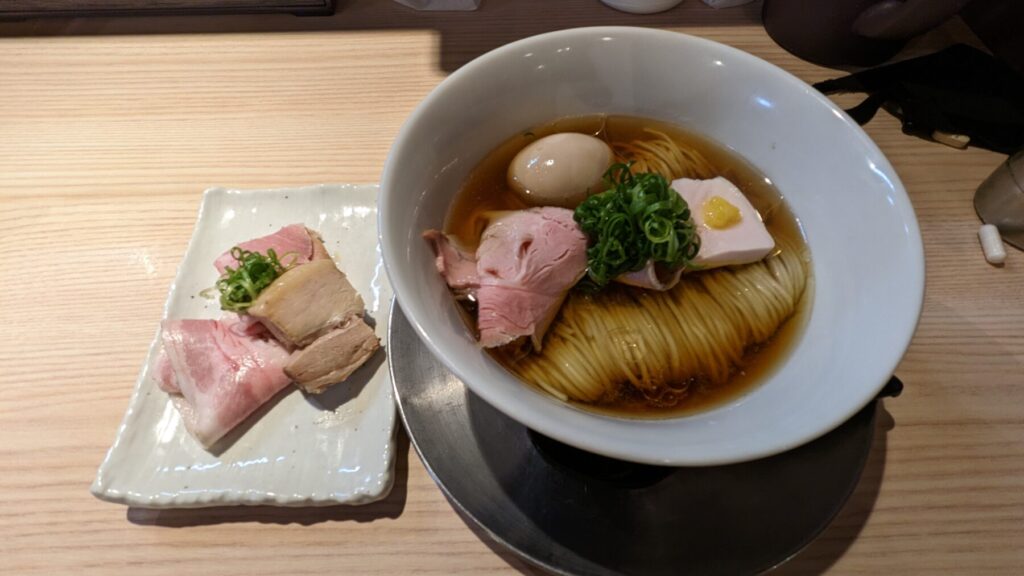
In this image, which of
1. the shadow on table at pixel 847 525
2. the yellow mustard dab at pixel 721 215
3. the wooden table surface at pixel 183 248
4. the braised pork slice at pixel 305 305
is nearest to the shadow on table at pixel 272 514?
the wooden table surface at pixel 183 248

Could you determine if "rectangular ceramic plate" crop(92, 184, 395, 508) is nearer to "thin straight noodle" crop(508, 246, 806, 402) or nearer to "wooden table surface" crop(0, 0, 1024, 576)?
"wooden table surface" crop(0, 0, 1024, 576)

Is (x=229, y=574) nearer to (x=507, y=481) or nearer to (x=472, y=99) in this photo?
(x=507, y=481)

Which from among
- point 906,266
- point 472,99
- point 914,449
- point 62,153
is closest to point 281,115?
point 62,153

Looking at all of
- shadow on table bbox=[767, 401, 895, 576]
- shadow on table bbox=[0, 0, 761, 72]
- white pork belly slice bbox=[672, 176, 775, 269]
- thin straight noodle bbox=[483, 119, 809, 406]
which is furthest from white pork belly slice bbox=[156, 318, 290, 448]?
shadow on table bbox=[0, 0, 761, 72]

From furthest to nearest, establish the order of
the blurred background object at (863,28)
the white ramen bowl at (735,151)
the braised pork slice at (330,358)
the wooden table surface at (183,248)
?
the blurred background object at (863,28) → the braised pork slice at (330,358) → the wooden table surface at (183,248) → the white ramen bowl at (735,151)

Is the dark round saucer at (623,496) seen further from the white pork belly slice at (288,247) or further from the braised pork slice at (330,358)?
the white pork belly slice at (288,247)
